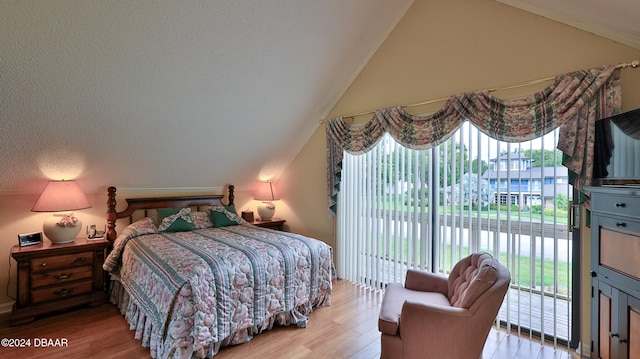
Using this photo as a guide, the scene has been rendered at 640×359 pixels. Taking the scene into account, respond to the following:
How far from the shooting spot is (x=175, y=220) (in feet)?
12.0

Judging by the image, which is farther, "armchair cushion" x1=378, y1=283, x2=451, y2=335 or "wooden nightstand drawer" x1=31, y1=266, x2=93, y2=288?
"wooden nightstand drawer" x1=31, y1=266, x2=93, y2=288

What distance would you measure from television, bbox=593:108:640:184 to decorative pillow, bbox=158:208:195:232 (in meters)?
3.93

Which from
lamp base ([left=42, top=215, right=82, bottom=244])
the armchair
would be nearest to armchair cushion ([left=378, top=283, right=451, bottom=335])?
the armchair

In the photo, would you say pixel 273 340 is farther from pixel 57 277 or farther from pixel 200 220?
pixel 57 277

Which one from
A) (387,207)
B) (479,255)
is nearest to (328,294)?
(387,207)

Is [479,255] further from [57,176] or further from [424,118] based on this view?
[57,176]

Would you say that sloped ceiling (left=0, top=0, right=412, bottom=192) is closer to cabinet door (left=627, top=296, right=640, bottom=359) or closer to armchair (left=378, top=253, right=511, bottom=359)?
armchair (left=378, top=253, right=511, bottom=359)

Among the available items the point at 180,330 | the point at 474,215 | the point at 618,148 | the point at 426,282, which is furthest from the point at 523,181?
the point at 180,330

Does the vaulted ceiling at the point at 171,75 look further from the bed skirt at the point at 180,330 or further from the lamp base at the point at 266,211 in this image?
the bed skirt at the point at 180,330

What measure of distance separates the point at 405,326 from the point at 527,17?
267 centimetres

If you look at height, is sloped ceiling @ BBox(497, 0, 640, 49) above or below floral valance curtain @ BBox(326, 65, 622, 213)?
above

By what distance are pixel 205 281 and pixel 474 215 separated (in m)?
2.40

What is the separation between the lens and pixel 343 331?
2686 mm

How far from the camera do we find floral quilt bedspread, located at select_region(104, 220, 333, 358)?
2.12m
